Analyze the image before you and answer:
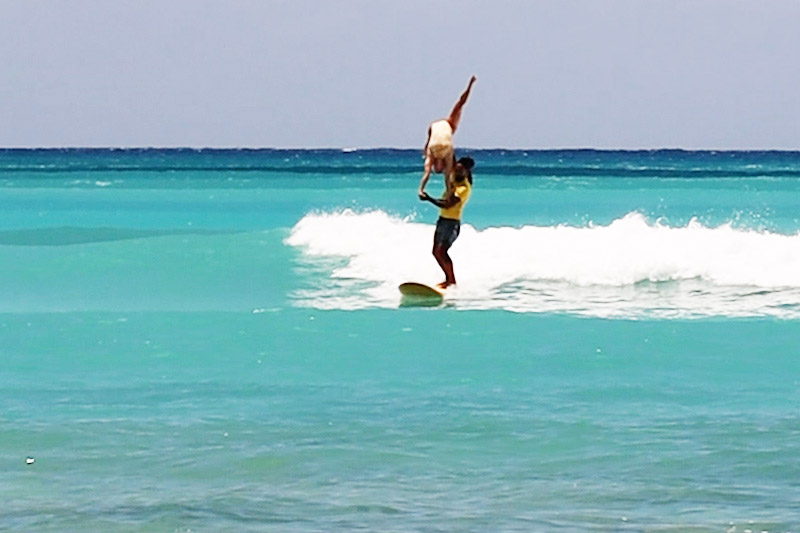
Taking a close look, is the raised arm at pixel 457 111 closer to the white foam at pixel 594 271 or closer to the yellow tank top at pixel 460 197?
the yellow tank top at pixel 460 197

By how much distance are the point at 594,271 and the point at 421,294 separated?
3.35 meters

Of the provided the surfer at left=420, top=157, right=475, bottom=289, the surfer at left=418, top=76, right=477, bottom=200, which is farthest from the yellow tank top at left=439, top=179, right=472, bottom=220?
the surfer at left=418, top=76, right=477, bottom=200

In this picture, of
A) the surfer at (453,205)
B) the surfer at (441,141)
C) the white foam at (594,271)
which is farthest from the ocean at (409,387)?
the surfer at (441,141)

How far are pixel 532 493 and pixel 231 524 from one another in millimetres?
1629

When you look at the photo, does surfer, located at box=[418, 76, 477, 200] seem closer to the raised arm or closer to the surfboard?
the raised arm

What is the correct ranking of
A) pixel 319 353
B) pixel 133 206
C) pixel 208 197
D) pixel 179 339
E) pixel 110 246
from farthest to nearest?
pixel 208 197
pixel 133 206
pixel 110 246
pixel 179 339
pixel 319 353

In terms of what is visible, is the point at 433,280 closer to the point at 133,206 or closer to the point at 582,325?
the point at 582,325

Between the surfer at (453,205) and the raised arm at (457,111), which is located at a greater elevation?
the raised arm at (457,111)

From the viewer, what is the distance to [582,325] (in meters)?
13.7

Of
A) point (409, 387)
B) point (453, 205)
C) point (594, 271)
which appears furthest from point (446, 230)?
point (409, 387)

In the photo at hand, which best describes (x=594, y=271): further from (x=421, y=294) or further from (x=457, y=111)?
(x=457, y=111)

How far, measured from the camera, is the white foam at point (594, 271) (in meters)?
15.5

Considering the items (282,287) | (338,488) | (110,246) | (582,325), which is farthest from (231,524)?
(110,246)

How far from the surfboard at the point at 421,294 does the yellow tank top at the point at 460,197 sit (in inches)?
31.8
